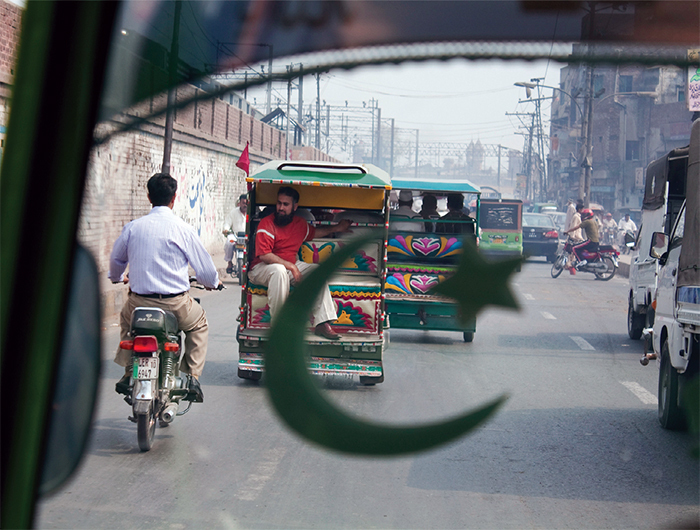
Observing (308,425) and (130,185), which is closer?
(308,425)

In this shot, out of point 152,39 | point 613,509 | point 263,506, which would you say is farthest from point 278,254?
point 613,509

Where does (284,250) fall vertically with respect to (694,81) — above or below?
below

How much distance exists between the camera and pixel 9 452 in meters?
0.63

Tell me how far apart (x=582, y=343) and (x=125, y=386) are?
17.8 feet

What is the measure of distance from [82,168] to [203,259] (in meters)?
2.09

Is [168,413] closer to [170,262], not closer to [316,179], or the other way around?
[170,262]

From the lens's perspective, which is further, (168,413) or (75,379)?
(168,413)

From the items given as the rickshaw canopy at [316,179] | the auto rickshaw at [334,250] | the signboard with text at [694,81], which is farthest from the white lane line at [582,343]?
the signboard with text at [694,81]

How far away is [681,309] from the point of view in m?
2.93

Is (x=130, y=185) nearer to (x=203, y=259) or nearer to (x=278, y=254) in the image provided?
(x=278, y=254)

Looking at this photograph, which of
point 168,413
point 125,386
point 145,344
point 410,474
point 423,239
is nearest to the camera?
point 423,239

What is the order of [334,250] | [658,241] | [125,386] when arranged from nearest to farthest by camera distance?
1. [334,250]
2. [125,386]
3. [658,241]

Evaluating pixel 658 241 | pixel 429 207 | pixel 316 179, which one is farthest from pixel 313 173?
pixel 658 241

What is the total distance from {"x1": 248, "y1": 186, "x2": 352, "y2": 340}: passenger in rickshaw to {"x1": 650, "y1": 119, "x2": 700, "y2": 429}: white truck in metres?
0.35
